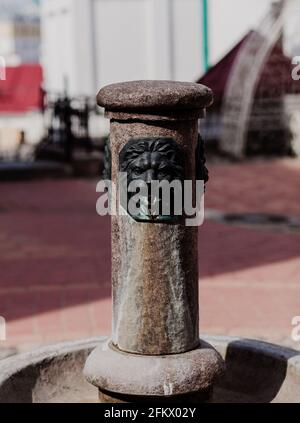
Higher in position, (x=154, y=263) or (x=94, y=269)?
(x=154, y=263)

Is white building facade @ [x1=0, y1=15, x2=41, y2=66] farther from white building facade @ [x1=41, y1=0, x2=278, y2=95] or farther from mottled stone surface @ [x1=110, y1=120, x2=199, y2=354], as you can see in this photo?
mottled stone surface @ [x1=110, y1=120, x2=199, y2=354]

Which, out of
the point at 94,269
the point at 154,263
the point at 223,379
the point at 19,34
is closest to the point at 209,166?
the point at 94,269

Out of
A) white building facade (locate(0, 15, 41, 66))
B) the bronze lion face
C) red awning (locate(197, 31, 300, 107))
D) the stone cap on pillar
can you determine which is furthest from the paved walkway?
white building facade (locate(0, 15, 41, 66))

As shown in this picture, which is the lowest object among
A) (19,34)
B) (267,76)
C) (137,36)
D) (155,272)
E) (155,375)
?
(155,375)

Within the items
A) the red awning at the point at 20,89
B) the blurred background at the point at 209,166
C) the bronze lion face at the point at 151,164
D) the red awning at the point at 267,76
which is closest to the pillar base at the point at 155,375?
the bronze lion face at the point at 151,164

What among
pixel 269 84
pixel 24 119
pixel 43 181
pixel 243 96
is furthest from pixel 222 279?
pixel 24 119

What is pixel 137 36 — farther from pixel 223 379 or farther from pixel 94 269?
pixel 223 379

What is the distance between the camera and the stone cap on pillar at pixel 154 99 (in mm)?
3666

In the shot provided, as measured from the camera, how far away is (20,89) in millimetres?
26906

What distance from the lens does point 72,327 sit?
21.3ft

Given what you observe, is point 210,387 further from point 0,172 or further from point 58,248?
point 0,172

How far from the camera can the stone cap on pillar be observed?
12.0 ft

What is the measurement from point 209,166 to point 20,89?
41.4 feet

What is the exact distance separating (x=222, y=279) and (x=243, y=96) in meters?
8.72
